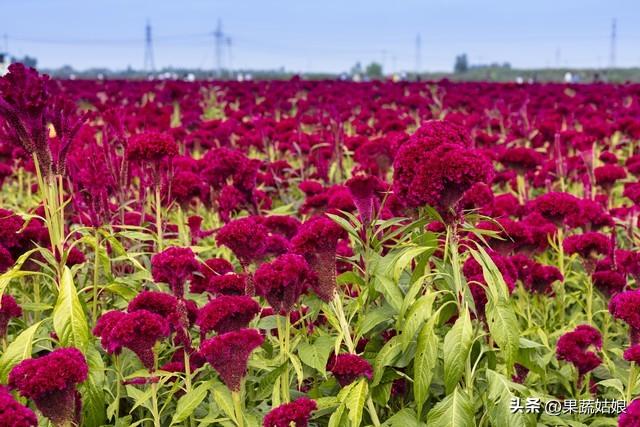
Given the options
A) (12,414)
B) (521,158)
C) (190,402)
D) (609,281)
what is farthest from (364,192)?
(521,158)

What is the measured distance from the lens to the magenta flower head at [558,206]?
3992 millimetres

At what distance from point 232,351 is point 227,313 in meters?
0.12

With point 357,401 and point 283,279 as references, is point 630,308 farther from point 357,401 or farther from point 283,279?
point 283,279

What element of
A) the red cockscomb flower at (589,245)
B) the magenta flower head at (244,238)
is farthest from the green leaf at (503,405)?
the red cockscomb flower at (589,245)

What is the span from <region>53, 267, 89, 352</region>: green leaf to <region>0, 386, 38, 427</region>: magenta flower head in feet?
2.35

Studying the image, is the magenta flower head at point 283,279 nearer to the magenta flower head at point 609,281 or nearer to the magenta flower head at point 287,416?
the magenta flower head at point 287,416

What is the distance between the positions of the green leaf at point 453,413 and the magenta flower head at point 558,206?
1.78 m

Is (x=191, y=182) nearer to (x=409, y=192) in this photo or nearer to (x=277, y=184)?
(x=409, y=192)

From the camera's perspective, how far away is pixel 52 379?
1.98 m

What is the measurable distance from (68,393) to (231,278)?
794mm

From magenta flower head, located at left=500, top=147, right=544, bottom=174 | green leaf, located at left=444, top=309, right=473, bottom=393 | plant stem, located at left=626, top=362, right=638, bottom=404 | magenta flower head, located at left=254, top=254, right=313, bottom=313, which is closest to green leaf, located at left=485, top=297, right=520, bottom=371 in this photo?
green leaf, located at left=444, top=309, right=473, bottom=393

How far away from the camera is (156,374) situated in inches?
99.0

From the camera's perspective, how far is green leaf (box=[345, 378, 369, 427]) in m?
2.36

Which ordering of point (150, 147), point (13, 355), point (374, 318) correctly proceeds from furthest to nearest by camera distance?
point (150, 147) < point (374, 318) < point (13, 355)
